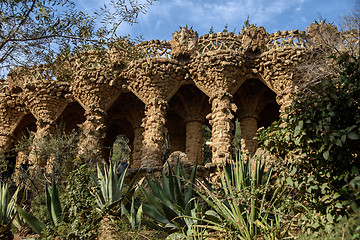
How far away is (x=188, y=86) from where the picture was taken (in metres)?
13.5

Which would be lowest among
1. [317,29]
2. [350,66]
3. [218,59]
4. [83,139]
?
[350,66]

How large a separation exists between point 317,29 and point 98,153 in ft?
25.3

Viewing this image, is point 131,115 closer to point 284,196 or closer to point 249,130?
point 249,130

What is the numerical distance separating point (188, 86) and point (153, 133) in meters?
2.95

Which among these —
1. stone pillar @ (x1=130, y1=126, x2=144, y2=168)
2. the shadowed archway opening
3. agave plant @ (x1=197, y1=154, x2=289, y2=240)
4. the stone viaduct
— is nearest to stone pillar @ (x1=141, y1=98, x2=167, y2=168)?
the stone viaduct

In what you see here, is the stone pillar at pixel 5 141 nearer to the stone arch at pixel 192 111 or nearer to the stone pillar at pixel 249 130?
the stone arch at pixel 192 111

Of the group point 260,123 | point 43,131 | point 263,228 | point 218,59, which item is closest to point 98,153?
point 43,131

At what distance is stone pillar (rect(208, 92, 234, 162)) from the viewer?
34.1ft

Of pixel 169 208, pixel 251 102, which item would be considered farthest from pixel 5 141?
pixel 169 208

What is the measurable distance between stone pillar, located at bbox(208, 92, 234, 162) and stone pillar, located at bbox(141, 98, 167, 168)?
1.61 metres

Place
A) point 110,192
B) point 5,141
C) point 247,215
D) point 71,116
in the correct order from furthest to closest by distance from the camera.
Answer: point 71,116, point 5,141, point 110,192, point 247,215

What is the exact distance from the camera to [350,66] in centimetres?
415

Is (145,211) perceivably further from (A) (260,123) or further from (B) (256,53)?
(A) (260,123)

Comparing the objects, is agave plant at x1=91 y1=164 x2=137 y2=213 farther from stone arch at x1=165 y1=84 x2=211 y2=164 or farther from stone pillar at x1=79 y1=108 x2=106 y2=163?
stone arch at x1=165 y1=84 x2=211 y2=164
